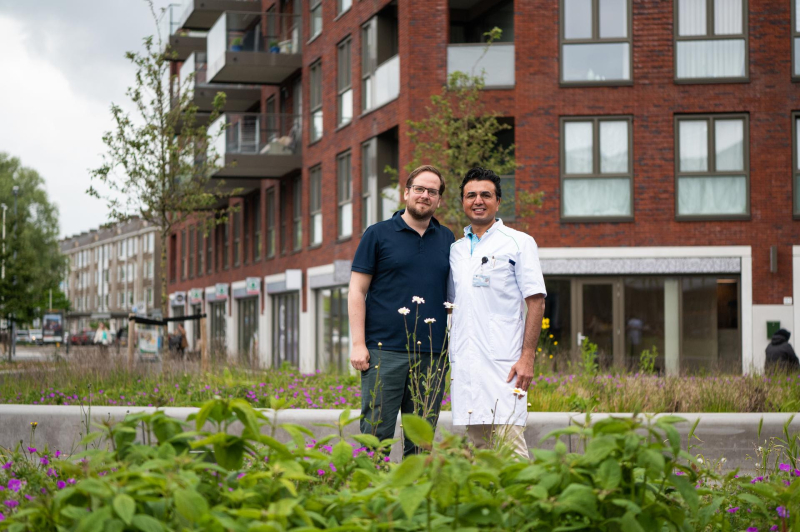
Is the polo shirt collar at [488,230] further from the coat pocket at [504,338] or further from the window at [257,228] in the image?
the window at [257,228]

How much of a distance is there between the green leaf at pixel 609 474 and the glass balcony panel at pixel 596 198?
19306mm

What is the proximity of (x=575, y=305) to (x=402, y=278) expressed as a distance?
664 inches

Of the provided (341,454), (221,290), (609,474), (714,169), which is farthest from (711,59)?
(221,290)

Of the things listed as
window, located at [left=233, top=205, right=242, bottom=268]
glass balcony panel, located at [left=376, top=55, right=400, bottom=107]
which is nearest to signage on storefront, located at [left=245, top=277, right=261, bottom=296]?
window, located at [left=233, top=205, right=242, bottom=268]

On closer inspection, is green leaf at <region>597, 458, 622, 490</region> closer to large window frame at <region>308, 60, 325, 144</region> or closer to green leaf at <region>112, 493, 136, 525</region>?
green leaf at <region>112, 493, 136, 525</region>

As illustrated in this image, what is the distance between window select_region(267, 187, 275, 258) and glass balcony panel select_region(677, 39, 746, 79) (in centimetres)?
1684

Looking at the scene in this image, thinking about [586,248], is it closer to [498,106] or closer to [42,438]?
[498,106]

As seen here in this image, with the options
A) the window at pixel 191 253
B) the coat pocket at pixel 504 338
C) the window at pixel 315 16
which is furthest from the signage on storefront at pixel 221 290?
the coat pocket at pixel 504 338

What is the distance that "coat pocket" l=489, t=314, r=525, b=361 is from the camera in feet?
16.1

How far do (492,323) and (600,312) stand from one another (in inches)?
679

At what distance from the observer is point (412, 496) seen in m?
2.39

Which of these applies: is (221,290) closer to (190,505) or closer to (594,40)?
(594,40)

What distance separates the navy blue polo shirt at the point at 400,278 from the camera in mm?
5305

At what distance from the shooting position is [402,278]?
5.32 metres
